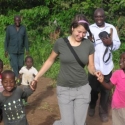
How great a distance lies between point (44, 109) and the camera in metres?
5.97

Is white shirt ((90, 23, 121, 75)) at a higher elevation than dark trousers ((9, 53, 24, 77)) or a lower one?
higher

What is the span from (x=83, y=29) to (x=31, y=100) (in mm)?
3079

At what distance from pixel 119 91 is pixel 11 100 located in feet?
4.05

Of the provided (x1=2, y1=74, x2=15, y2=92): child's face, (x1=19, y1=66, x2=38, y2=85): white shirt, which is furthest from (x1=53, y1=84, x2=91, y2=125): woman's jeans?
(x1=19, y1=66, x2=38, y2=85): white shirt

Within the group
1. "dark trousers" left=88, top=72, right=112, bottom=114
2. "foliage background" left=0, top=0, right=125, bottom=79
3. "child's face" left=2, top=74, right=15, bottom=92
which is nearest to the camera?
"child's face" left=2, top=74, right=15, bottom=92

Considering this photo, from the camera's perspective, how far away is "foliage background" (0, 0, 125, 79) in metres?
9.51

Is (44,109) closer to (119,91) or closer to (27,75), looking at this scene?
(27,75)

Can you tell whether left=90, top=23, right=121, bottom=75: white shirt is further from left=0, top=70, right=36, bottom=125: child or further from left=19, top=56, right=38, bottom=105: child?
left=0, top=70, right=36, bottom=125: child

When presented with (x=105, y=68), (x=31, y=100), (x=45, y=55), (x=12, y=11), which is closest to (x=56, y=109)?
(x=31, y=100)

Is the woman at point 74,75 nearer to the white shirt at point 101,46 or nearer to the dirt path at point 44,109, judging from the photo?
the white shirt at point 101,46

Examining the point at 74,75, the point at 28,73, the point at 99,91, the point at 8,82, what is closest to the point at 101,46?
the point at 99,91

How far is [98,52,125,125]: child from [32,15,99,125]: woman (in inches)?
9.2

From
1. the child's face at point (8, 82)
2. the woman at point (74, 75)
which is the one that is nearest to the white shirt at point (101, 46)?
the woman at point (74, 75)

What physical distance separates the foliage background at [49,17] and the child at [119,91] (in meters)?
4.50
